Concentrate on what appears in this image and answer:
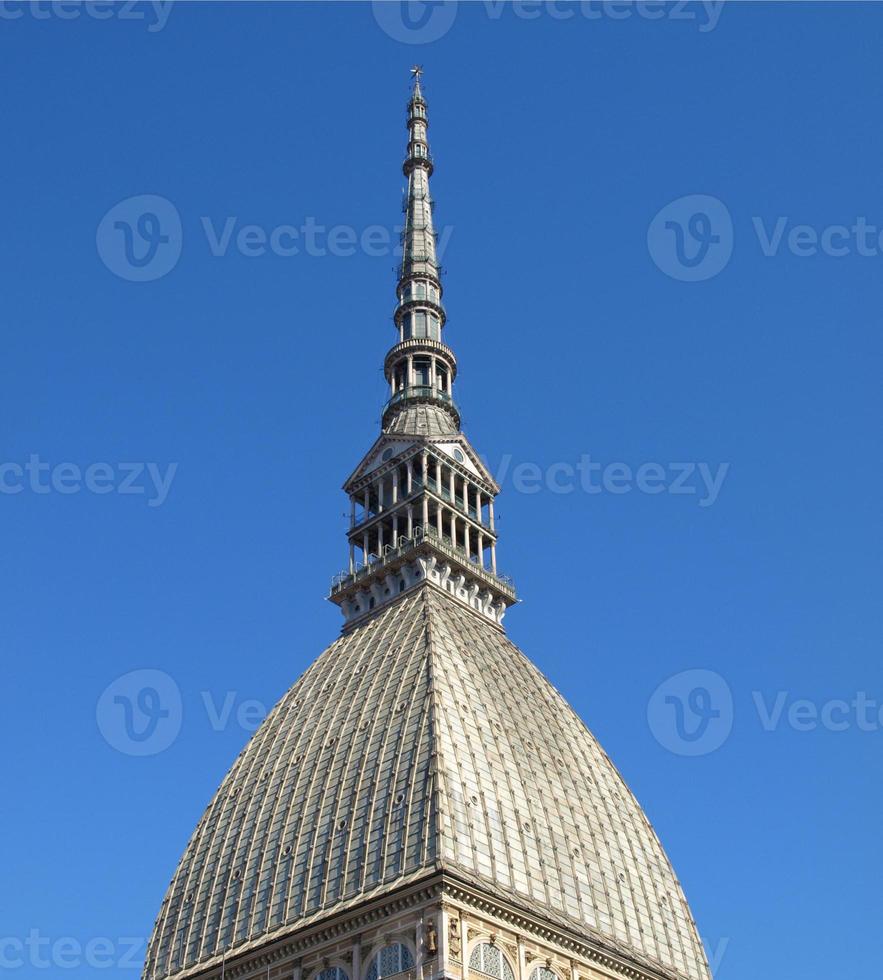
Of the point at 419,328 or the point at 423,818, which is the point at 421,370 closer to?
the point at 419,328

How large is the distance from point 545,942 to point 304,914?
11140mm

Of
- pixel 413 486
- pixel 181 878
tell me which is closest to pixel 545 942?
pixel 181 878

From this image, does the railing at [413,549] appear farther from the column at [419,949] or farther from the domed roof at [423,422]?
the column at [419,949]

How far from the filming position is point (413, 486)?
323ft

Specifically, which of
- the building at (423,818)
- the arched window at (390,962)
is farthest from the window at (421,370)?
the arched window at (390,962)

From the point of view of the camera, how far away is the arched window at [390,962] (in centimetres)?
6831

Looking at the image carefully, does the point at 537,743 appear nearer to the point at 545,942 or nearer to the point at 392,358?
the point at 545,942

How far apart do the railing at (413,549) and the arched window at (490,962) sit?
2974 centimetres

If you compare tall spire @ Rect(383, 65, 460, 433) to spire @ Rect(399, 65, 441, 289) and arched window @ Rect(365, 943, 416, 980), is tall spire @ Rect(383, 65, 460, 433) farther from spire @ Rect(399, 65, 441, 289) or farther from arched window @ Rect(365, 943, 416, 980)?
arched window @ Rect(365, 943, 416, 980)

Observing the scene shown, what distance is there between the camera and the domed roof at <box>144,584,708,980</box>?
239 ft

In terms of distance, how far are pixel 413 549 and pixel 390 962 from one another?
99.4 feet

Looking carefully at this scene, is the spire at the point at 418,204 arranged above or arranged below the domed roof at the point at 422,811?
above

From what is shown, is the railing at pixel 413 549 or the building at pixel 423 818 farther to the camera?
the railing at pixel 413 549

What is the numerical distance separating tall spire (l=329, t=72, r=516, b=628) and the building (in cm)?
19
